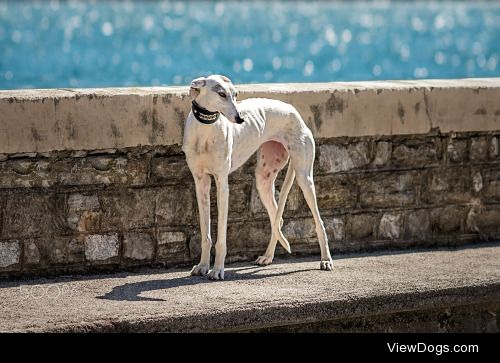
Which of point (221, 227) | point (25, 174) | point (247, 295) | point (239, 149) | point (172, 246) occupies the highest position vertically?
point (239, 149)

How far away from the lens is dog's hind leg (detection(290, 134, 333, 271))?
25.9 feet

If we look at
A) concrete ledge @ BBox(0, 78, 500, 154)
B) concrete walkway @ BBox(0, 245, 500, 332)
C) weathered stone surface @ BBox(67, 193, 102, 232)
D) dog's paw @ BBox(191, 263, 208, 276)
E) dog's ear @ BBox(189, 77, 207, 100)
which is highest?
dog's ear @ BBox(189, 77, 207, 100)

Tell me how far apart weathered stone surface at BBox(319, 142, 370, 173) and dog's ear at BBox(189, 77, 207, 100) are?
1425 millimetres

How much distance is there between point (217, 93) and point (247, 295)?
1.15 meters

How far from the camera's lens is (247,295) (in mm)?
7207

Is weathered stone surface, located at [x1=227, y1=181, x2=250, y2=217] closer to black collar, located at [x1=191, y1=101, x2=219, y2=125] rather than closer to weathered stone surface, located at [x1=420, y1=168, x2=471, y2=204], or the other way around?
black collar, located at [x1=191, y1=101, x2=219, y2=125]

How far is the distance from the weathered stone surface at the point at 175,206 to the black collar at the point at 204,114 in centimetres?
80

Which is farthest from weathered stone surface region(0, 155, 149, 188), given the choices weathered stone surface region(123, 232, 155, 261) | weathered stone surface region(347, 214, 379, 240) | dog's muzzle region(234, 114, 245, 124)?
weathered stone surface region(347, 214, 379, 240)

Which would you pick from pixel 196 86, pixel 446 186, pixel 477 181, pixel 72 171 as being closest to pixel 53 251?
pixel 72 171

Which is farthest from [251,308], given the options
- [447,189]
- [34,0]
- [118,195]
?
[34,0]

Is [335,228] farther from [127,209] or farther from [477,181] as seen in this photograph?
[127,209]

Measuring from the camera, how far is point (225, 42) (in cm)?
4691

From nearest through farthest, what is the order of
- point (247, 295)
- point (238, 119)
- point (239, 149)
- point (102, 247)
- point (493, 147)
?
point (238, 119) → point (247, 295) → point (239, 149) → point (102, 247) → point (493, 147)

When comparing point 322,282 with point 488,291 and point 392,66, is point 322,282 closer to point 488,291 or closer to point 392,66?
point 488,291
